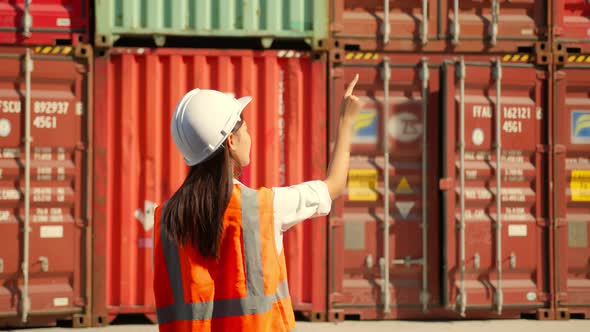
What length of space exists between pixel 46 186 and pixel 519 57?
5269 millimetres

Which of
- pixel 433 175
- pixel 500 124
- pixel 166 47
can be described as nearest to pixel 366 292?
pixel 433 175

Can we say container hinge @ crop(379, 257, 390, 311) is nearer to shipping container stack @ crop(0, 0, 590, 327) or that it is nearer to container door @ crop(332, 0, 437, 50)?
shipping container stack @ crop(0, 0, 590, 327)

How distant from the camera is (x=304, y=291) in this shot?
894cm

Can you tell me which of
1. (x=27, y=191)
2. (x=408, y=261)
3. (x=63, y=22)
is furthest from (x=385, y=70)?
(x=27, y=191)

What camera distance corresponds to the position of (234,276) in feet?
8.01

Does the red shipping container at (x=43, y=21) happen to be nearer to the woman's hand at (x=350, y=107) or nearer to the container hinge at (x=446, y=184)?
the container hinge at (x=446, y=184)

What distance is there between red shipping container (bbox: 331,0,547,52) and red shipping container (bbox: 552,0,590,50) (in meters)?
0.15

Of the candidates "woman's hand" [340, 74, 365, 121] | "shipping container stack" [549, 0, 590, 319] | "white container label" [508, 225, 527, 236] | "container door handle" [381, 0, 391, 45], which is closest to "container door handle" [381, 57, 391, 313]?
"container door handle" [381, 0, 391, 45]

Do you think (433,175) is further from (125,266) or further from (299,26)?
(125,266)


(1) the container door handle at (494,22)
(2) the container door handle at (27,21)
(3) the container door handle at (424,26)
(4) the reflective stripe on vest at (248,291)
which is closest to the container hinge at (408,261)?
(3) the container door handle at (424,26)

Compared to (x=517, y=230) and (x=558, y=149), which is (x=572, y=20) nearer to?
(x=558, y=149)

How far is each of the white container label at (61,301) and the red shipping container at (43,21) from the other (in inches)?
104

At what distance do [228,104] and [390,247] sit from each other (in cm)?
662

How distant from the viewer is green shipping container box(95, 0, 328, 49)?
8805 millimetres
